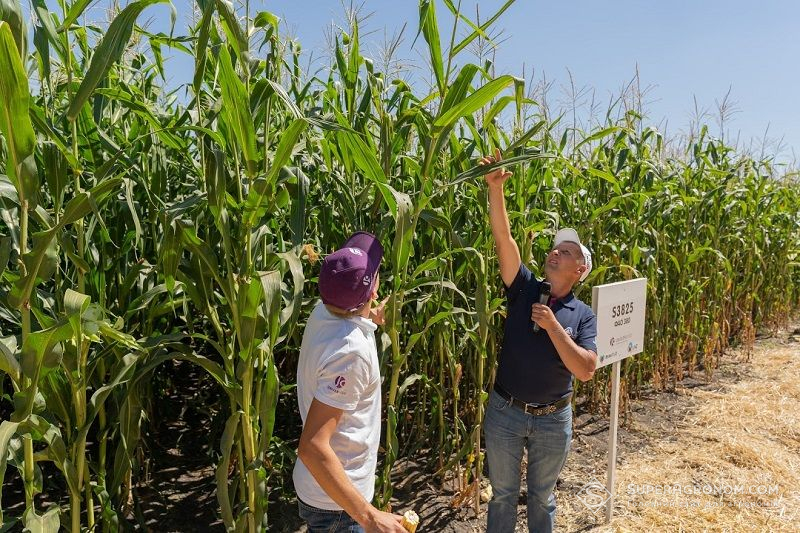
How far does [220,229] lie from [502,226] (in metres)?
1.18

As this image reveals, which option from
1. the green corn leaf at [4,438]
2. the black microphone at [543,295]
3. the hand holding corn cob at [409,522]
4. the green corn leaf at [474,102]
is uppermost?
the green corn leaf at [474,102]

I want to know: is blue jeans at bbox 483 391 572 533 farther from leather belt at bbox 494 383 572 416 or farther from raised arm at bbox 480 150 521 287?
raised arm at bbox 480 150 521 287

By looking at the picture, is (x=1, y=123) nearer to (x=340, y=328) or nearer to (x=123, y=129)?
(x=340, y=328)

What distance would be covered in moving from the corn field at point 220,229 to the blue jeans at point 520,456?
311 mm

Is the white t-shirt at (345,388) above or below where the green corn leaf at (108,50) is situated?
below

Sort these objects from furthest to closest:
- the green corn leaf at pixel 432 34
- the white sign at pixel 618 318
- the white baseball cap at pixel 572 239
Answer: the white sign at pixel 618 318
the white baseball cap at pixel 572 239
the green corn leaf at pixel 432 34

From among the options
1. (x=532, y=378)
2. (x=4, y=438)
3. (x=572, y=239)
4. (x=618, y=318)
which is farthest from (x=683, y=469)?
(x=4, y=438)

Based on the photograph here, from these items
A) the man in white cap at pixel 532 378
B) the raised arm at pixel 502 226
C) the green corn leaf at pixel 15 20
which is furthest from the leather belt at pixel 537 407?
the green corn leaf at pixel 15 20

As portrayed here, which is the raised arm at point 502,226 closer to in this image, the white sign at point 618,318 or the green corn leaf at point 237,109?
the white sign at point 618,318

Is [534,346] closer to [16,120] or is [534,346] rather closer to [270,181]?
[270,181]

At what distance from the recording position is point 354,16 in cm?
237

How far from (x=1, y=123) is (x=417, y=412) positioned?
8.38 feet

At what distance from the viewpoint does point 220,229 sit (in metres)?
1.67

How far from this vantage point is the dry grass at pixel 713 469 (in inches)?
122
